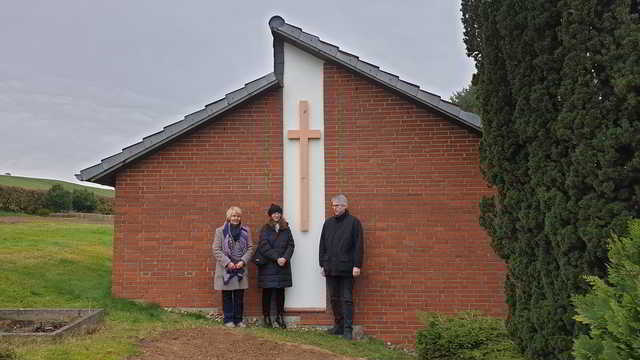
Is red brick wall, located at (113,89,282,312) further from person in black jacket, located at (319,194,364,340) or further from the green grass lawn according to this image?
person in black jacket, located at (319,194,364,340)

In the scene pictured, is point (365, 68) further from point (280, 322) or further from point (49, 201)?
point (49, 201)

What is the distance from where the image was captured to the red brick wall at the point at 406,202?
30.1 ft

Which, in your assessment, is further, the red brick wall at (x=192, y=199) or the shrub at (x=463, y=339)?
the red brick wall at (x=192, y=199)

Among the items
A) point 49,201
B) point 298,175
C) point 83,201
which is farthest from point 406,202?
point 83,201

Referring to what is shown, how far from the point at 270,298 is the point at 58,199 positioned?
81.5 feet

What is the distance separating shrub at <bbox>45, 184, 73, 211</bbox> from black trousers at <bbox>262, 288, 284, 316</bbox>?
24311 mm

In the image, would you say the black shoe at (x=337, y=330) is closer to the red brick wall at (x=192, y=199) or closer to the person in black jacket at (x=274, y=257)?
the person in black jacket at (x=274, y=257)

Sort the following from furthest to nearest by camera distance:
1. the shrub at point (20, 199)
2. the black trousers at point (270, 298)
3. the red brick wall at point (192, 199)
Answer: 1. the shrub at point (20, 199)
2. the red brick wall at point (192, 199)
3. the black trousers at point (270, 298)

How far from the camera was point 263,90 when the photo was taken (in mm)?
9305

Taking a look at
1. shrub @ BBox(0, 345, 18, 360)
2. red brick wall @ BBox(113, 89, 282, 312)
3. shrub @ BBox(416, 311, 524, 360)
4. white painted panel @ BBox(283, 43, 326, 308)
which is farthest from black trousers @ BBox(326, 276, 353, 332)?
shrub @ BBox(0, 345, 18, 360)

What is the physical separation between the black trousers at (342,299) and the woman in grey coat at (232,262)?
4.14 feet

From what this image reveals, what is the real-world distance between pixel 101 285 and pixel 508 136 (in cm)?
732

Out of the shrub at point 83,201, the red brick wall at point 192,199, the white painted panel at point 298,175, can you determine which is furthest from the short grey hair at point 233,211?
the shrub at point 83,201

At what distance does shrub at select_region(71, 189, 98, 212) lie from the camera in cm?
3309
